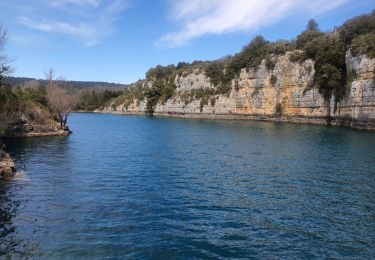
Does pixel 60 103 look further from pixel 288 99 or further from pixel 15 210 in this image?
pixel 288 99

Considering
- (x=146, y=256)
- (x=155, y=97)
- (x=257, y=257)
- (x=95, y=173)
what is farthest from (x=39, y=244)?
(x=155, y=97)

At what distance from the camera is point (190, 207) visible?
707 inches

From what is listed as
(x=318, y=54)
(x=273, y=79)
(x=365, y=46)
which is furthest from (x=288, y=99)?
(x=365, y=46)

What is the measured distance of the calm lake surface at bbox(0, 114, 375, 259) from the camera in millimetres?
13258

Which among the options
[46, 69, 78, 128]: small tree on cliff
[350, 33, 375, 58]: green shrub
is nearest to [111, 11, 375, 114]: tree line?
[350, 33, 375, 58]: green shrub

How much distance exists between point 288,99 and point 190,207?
69.6 meters

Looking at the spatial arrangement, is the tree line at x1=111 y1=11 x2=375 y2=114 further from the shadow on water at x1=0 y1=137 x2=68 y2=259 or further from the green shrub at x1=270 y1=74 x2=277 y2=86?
the shadow on water at x1=0 y1=137 x2=68 y2=259

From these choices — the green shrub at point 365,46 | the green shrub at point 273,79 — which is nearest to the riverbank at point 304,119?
the green shrub at point 273,79

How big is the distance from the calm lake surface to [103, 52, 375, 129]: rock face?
30117 mm

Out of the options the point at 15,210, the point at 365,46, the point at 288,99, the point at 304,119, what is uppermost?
the point at 365,46

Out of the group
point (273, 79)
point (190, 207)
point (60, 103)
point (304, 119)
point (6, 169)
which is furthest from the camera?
point (273, 79)

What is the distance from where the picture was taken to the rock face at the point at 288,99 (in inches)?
2354

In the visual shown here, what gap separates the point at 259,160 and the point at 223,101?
75.9m

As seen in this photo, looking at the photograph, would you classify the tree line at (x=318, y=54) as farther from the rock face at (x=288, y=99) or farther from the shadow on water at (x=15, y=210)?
the shadow on water at (x=15, y=210)
